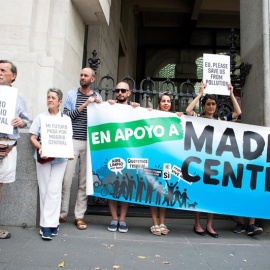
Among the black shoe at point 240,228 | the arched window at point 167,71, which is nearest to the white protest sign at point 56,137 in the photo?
the black shoe at point 240,228

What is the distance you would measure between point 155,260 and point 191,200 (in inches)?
56.6

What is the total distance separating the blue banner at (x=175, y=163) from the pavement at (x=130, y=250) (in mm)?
484

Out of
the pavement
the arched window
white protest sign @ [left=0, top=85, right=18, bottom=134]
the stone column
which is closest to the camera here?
the pavement

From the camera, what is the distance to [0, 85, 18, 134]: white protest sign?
3638mm

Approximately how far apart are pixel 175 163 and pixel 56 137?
185 cm

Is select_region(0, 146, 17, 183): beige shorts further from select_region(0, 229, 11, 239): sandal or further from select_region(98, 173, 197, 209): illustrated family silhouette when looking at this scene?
select_region(98, 173, 197, 209): illustrated family silhouette

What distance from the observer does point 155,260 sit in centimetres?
324

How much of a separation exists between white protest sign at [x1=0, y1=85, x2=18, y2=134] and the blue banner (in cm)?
119

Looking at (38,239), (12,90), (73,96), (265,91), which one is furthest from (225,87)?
(38,239)

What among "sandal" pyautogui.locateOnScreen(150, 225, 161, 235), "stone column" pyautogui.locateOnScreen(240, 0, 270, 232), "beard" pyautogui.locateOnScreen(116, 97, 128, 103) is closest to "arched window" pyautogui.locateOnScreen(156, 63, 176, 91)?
"stone column" pyautogui.locateOnScreen(240, 0, 270, 232)

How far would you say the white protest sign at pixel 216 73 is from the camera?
456cm

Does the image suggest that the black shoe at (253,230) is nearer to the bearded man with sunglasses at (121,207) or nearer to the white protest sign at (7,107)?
the bearded man with sunglasses at (121,207)

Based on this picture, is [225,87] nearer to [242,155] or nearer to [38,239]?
[242,155]

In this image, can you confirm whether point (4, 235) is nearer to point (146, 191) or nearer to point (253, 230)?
point (146, 191)
